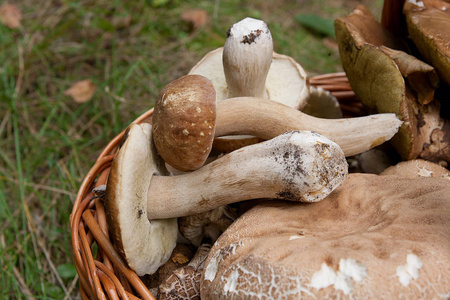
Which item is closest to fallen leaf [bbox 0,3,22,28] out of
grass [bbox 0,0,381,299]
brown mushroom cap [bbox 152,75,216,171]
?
grass [bbox 0,0,381,299]

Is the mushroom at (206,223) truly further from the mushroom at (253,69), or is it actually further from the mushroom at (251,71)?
the mushroom at (253,69)

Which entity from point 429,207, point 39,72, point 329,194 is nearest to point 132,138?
point 329,194

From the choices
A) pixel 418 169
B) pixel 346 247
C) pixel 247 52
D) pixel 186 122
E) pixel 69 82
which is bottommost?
pixel 69 82

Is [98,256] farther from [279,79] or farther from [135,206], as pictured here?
[279,79]

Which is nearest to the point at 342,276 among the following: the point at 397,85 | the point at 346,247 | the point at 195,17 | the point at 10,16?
the point at 346,247

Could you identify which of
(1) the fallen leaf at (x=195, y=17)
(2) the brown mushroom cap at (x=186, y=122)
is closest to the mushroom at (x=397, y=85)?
(2) the brown mushroom cap at (x=186, y=122)
